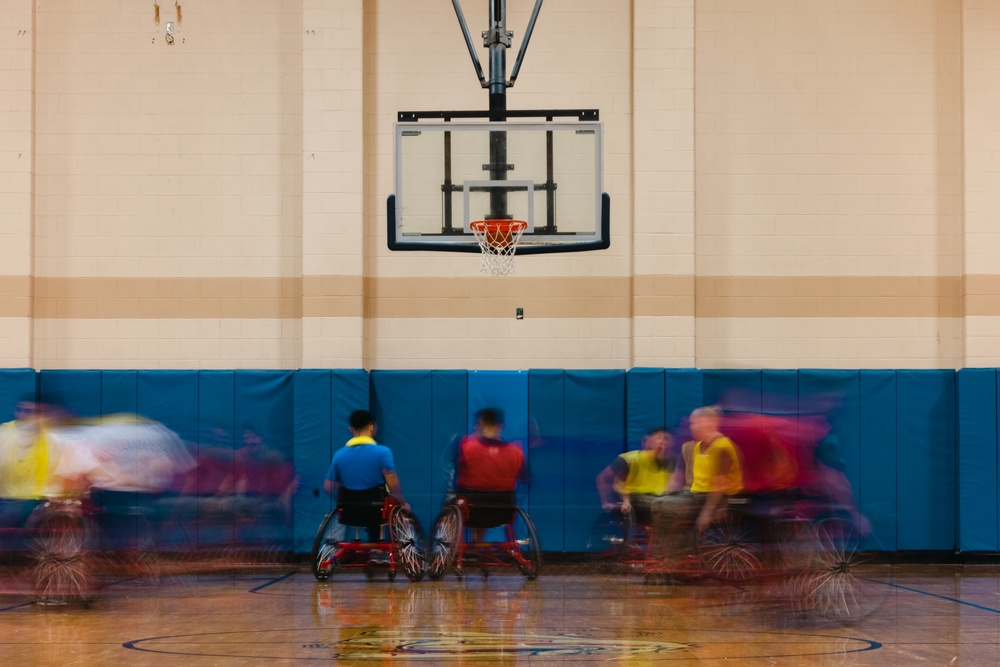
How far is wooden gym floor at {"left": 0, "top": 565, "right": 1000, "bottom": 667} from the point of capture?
6695mm

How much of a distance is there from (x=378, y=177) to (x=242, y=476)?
12.3 ft

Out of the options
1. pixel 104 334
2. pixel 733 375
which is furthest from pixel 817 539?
pixel 104 334

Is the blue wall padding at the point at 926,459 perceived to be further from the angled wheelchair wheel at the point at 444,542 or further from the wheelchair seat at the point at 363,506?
the wheelchair seat at the point at 363,506

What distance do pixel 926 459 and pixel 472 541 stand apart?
530 centimetres

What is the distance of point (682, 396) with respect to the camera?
11.5 meters

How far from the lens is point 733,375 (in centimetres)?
1165

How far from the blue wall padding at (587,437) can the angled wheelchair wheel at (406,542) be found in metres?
2.27

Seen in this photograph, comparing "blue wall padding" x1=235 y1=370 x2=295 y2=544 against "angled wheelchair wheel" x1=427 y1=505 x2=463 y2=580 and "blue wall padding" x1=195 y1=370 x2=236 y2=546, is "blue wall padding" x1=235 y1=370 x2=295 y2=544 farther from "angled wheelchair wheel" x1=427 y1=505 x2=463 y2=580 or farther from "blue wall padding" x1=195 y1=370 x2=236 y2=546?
"angled wheelchair wheel" x1=427 y1=505 x2=463 y2=580

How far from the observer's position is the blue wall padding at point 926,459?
457 inches

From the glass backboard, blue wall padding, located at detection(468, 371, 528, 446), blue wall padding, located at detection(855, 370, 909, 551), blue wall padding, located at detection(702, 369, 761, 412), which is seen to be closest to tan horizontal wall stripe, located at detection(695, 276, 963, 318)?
blue wall padding, located at detection(702, 369, 761, 412)

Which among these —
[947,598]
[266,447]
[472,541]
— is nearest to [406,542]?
[472,541]

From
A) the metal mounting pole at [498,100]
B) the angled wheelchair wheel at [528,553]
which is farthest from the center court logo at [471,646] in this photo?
the metal mounting pole at [498,100]

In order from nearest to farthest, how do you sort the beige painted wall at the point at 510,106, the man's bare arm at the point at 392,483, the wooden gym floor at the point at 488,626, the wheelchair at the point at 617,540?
1. the wooden gym floor at the point at 488,626
2. the man's bare arm at the point at 392,483
3. the wheelchair at the point at 617,540
4. the beige painted wall at the point at 510,106

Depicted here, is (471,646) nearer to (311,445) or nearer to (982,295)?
(311,445)
